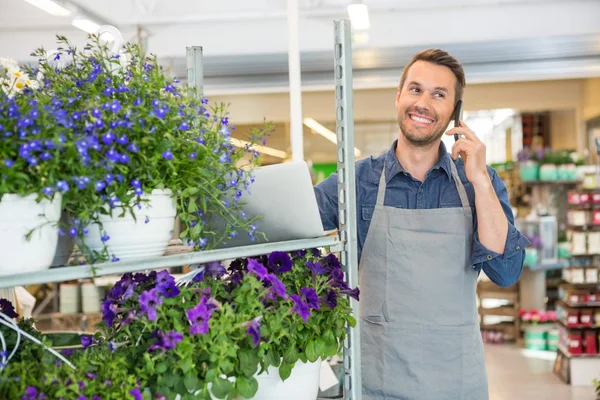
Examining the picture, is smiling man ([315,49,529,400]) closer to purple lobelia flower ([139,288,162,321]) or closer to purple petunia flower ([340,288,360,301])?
purple petunia flower ([340,288,360,301])

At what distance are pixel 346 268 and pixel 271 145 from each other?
9968mm

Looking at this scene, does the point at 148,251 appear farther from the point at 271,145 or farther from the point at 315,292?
the point at 271,145

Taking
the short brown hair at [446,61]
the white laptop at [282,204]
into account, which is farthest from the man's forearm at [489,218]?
the white laptop at [282,204]

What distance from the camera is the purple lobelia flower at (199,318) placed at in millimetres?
1173

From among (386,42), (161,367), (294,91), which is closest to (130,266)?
(161,367)

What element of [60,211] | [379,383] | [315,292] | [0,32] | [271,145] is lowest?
[379,383]

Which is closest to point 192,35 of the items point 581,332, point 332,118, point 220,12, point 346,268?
point 220,12

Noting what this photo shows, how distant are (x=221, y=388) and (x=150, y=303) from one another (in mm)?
185

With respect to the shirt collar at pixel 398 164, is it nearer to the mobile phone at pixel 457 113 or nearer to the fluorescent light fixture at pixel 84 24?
the mobile phone at pixel 457 113

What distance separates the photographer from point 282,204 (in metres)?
1.39

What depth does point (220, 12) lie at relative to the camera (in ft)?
20.0

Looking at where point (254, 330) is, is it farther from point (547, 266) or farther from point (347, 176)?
point (547, 266)

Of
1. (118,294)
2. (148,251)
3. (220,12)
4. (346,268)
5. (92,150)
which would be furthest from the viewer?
(220,12)

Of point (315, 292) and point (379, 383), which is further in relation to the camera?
point (379, 383)
